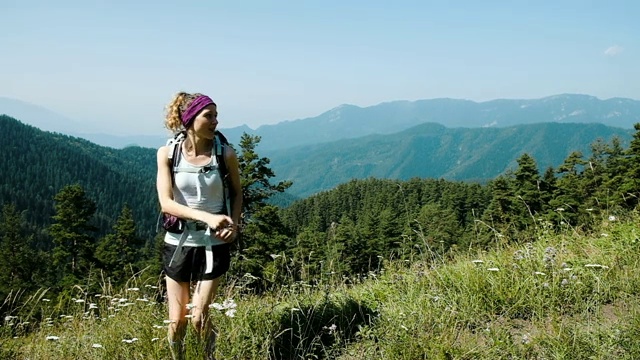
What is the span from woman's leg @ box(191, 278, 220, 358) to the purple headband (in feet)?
3.56

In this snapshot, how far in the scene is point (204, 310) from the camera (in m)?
3.07

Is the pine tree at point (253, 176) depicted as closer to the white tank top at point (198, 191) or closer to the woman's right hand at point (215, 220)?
the white tank top at point (198, 191)

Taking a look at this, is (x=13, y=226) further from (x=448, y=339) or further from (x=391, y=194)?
(x=391, y=194)

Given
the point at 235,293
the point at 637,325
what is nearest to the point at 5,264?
the point at 235,293

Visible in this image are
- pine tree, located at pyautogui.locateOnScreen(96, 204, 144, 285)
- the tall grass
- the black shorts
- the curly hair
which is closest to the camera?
the tall grass

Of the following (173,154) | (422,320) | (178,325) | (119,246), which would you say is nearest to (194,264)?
(178,325)

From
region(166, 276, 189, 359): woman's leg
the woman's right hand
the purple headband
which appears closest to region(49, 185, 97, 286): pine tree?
region(166, 276, 189, 359): woman's leg

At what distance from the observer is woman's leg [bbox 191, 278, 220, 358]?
3033 millimetres

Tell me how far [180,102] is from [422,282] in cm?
259

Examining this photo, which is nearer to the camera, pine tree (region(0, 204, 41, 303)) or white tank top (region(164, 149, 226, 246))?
white tank top (region(164, 149, 226, 246))

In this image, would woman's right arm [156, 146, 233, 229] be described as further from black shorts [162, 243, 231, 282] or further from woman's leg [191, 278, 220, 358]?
woman's leg [191, 278, 220, 358]

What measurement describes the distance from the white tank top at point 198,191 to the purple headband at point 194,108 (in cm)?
24

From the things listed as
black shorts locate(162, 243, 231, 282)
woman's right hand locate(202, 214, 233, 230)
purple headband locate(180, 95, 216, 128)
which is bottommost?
black shorts locate(162, 243, 231, 282)

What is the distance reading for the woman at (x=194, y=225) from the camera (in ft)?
10.1
